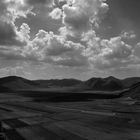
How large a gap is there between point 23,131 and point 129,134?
14922mm

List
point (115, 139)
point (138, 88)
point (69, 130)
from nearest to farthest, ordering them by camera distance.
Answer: point (115, 139) < point (69, 130) < point (138, 88)

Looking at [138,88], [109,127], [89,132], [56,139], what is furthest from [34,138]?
[138,88]

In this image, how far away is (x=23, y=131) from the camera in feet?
95.7

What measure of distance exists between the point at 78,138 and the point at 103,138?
316 centimetres

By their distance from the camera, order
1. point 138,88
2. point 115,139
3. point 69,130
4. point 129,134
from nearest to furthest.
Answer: point 115,139 → point 129,134 → point 69,130 → point 138,88

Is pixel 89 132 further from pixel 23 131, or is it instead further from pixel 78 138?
pixel 23 131

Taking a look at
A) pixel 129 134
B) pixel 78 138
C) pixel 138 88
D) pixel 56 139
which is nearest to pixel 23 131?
pixel 56 139

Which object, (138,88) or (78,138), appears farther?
(138,88)

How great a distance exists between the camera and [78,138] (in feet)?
84.1

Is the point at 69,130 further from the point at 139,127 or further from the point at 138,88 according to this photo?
the point at 138,88

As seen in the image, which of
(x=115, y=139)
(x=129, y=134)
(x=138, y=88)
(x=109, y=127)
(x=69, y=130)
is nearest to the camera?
(x=115, y=139)

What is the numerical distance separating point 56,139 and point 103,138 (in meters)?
5.94

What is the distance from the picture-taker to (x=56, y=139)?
82.5 ft

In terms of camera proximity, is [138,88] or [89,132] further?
[138,88]
